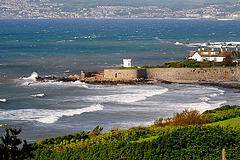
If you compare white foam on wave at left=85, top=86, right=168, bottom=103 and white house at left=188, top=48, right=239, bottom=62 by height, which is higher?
white house at left=188, top=48, right=239, bottom=62

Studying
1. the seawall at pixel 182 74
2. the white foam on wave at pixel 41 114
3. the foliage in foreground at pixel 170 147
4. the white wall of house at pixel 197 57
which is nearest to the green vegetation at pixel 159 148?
the foliage in foreground at pixel 170 147

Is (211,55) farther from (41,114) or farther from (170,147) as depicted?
(170,147)

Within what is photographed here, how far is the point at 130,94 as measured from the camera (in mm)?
47344

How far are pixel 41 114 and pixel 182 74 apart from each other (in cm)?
2567

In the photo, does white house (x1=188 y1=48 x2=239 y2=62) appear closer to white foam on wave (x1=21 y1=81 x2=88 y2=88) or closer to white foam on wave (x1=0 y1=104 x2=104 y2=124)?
white foam on wave (x1=21 y1=81 x2=88 y2=88)

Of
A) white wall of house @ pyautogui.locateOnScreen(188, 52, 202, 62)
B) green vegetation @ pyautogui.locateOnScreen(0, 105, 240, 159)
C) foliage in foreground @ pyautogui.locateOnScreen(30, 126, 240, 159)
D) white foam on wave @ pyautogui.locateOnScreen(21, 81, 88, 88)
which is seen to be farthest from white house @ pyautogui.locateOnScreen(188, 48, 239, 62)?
foliage in foreground @ pyautogui.locateOnScreen(30, 126, 240, 159)

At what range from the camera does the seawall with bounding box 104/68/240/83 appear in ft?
189

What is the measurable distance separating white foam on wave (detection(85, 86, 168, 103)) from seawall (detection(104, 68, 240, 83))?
5132mm

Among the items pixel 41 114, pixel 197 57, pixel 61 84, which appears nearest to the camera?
pixel 41 114

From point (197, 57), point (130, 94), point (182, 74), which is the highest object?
point (197, 57)

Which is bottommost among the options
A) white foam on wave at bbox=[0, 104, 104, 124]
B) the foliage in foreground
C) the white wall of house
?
white foam on wave at bbox=[0, 104, 104, 124]

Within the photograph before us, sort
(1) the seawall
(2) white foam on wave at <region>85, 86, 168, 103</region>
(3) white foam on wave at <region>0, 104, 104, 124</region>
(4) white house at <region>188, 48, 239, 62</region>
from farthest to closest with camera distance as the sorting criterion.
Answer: (4) white house at <region>188, 48, 239, 62</region> → (1) the seawall → (2) white foam on wave at <region>85, 86, 168, 103</region> → (3) white foam on wave at <region>0, 104, 104, 124</region>

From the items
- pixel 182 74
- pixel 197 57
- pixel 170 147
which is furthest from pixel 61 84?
pixel 170 147

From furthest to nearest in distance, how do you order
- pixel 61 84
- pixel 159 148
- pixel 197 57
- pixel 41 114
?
1. pixel 197 57
2. pixel 61 84
3. pixel 41 114
4. pixel 159 148
